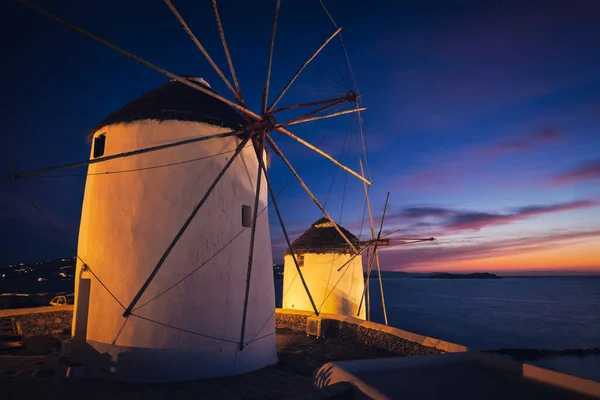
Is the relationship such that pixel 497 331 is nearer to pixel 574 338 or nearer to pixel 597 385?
pixel 574 338

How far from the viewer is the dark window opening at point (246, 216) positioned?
31.1 ft

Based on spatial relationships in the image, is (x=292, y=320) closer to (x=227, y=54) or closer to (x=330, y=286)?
(x=330, y=286)

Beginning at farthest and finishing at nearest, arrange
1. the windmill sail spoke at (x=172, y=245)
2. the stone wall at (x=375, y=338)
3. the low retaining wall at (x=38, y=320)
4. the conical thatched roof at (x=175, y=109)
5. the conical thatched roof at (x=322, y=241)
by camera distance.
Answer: the conical thatched roof at (x=322, y=241)
the low retaining wall at (x=38, y=320)
the stone wall at (x=375, y=338)
the conical thatched roof at (x=175, y=109)
the windmill sail spoke at (x=172, y=245)

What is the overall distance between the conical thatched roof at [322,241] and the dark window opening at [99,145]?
15412mm

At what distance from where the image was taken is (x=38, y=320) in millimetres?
11922

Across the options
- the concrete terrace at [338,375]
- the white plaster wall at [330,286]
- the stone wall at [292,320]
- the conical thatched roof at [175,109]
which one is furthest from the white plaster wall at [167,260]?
the white plaster wall at [330,286]

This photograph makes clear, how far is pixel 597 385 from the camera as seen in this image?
3.20 m

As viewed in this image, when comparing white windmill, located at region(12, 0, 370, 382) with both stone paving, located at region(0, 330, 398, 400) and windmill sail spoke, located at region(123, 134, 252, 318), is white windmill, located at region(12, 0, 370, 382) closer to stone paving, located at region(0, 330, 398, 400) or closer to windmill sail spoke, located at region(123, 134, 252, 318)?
windmill sail spoke, located at region(123, 134, 252, 318)

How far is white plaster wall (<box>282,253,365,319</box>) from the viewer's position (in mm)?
22094

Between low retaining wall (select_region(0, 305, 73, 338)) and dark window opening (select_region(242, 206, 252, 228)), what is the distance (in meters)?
8.10

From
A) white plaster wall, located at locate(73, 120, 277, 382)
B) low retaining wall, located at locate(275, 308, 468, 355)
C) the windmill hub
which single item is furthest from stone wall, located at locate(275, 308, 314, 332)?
the windmill hub

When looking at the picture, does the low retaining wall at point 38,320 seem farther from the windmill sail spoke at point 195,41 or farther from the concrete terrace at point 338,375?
the windmill sail spoke at point 195,41

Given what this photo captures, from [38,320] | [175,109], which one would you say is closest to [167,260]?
[175,109]

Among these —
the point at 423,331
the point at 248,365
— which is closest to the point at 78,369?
the point at 248,365
